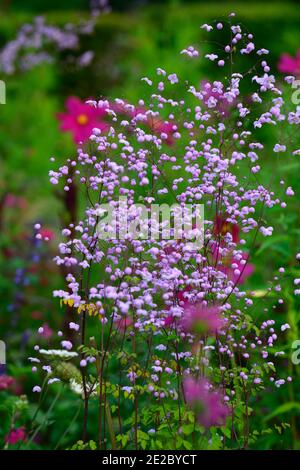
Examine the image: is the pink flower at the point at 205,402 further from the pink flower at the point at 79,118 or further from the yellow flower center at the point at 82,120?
the yellow flower center at the point at 82,120

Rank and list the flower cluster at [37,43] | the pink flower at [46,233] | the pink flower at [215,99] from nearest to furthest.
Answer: the pink flower at [215,99]
the pink flower at [46,233]
the flower cluster at [37,43]

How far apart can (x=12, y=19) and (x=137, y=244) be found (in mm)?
8206

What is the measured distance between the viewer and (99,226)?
237 centimetres

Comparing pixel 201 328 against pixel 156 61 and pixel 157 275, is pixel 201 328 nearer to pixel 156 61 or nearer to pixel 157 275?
pixel 157 275

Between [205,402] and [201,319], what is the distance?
0.25 m

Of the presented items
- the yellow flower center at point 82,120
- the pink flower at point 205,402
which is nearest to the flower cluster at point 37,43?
the yellow flower center at point 82,120

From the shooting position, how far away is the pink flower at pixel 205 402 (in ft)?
7.32

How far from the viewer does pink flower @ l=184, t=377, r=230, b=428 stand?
87.9 inches

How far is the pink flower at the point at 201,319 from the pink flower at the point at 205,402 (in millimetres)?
152

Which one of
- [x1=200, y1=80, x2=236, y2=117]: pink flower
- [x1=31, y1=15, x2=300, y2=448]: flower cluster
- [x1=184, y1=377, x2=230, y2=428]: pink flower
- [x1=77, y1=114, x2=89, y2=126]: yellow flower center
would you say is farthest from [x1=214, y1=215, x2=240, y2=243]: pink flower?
[x1=77, y1=114, x2=89, y2=126]: yellow flower center

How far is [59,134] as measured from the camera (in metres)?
8.38

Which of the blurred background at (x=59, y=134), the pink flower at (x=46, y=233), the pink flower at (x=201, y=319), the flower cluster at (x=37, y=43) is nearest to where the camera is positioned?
the pink flower at (x=201, y=319)

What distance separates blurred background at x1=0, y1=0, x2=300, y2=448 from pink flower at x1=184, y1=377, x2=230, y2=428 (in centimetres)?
34
